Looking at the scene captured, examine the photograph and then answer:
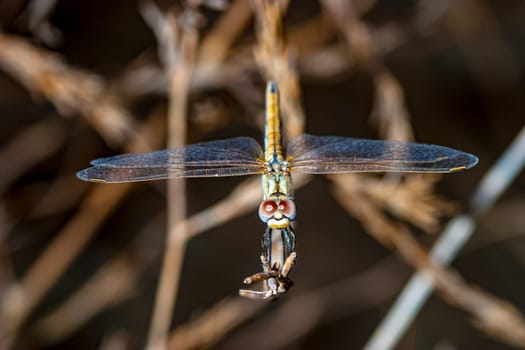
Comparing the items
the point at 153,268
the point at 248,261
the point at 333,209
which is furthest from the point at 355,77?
the point at 153,268

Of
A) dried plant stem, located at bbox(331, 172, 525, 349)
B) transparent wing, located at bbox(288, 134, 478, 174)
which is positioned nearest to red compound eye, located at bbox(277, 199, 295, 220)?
transparent wing, located at bbox(288, 134, 478, 174)

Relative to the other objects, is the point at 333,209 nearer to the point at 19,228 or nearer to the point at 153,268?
the point at 153,268

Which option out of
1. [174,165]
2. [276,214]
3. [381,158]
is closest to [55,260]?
[174,165]

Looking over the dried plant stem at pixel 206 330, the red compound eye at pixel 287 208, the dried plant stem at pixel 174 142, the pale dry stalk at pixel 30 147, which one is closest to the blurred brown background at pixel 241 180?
the pale dry stalk at pixel 30 147

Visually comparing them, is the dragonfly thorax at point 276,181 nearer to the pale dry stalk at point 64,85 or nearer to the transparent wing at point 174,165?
the transparent wing at point 174,165

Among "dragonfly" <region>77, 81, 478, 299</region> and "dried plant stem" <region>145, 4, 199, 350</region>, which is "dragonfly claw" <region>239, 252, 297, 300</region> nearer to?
"dragonfly" <region>77, 81, 478, 299</region>

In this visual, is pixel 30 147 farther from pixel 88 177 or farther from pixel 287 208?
pixel 287 208
